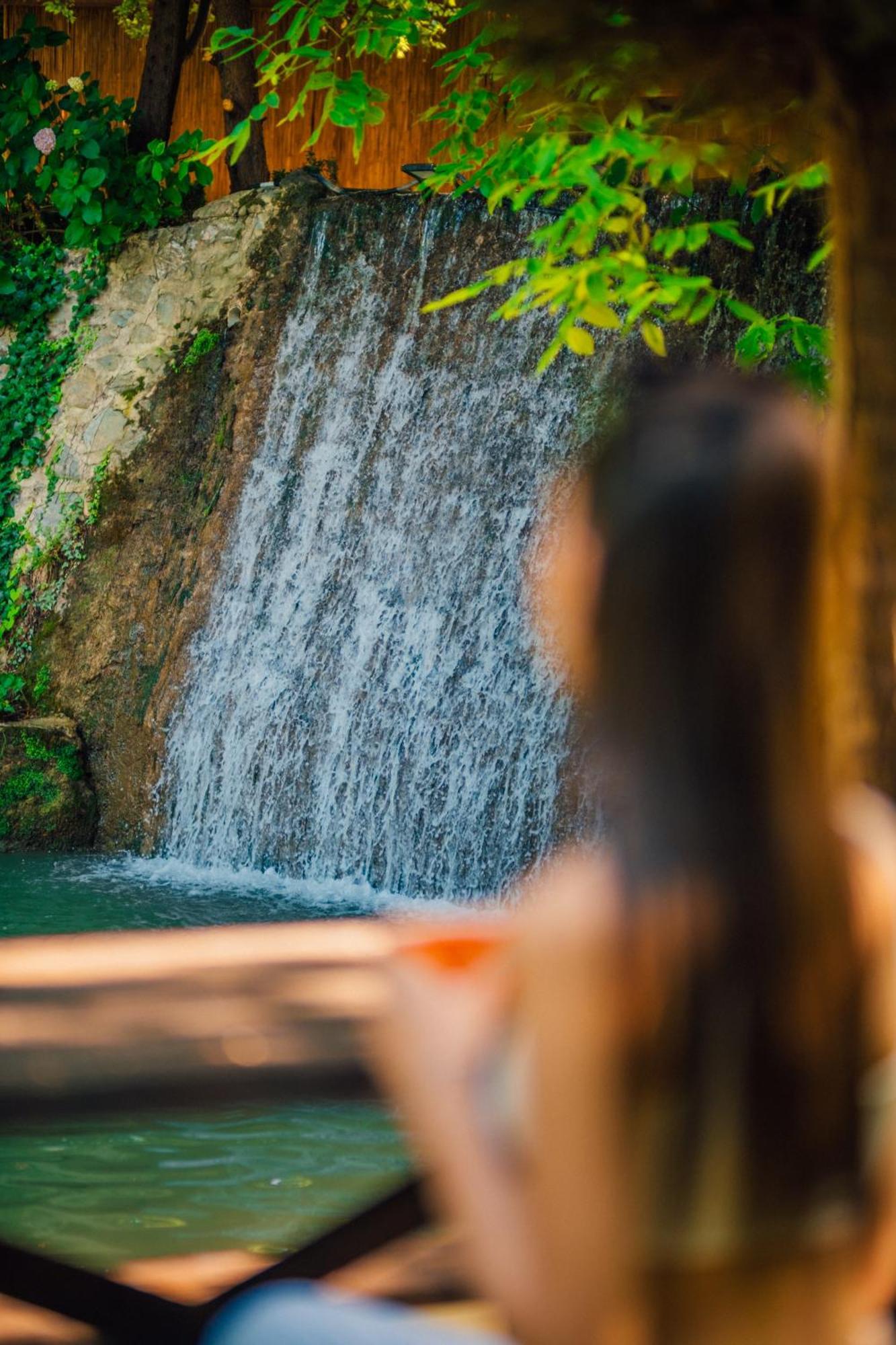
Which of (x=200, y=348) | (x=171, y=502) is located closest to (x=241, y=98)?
(x=200, y=348)

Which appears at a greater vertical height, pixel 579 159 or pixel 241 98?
pixel 241 98

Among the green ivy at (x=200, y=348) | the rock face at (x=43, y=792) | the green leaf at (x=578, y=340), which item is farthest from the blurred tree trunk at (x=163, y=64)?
the green leaf at (x=578, y=340)

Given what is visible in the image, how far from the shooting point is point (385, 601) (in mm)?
9312

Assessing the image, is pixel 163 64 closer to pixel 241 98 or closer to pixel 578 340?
pixel 241 98

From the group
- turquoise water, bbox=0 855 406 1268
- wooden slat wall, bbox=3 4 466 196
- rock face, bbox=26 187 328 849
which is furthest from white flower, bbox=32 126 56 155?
turquoise water, bbox=0 855 406 1268

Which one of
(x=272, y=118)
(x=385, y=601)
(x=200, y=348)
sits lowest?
(x=385, y=601)

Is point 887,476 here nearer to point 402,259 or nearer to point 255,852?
point 255,852

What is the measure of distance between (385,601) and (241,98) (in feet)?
14.6

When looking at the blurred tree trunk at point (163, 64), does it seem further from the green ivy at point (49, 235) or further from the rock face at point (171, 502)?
the rock face at point (171, 502)

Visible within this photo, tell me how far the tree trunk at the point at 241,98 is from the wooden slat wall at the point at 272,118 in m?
3.32

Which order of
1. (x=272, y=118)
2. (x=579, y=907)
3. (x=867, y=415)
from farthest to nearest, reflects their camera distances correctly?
1. (x=272, y=118)
2. (x=867, y=415)
3. (x=579, y=907)

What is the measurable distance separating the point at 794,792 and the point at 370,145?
603 inches

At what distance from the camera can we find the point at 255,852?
932 centimetres

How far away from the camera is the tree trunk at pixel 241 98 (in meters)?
11.1
